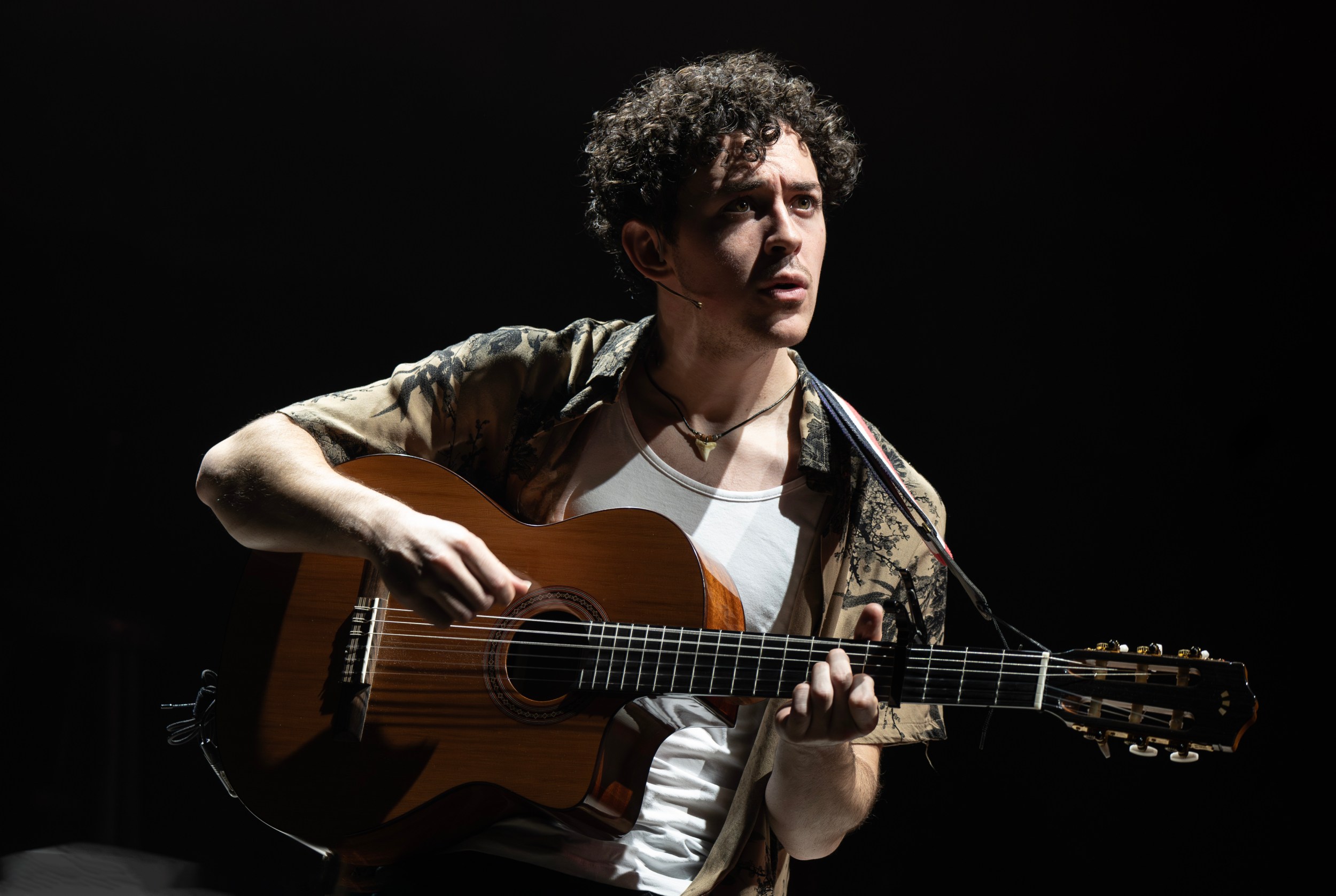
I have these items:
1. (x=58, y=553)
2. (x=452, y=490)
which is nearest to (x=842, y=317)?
(x=452, y=490)

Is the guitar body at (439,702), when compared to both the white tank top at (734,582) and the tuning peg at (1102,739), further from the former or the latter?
the tuning peg at (1102,739)

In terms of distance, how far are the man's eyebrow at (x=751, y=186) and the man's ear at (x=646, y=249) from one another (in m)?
0.18

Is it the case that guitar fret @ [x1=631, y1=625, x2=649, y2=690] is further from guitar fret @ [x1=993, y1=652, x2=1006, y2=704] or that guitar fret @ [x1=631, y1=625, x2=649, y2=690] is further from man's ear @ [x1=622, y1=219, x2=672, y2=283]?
man's ear @ [x1=622, y1=219, x2=672, y2=283]

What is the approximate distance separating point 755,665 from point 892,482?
49cm

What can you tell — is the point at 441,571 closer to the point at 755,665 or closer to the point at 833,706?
the point at 755,665

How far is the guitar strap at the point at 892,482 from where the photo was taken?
1687 mm

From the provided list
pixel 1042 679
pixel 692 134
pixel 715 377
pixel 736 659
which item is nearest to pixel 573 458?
pixel 715 377

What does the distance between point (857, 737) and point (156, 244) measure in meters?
1.99

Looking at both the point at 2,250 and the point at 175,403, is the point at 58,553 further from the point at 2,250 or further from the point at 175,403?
the point at 2,250

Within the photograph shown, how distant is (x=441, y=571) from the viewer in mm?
1412

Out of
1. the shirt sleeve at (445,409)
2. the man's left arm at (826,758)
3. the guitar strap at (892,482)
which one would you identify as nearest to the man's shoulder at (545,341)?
the shirt sleeve at (445,409)

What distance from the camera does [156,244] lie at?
2303 mm

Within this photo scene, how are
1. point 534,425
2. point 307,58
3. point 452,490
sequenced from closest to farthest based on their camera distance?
point 452,490
point 534,425
point 307,58

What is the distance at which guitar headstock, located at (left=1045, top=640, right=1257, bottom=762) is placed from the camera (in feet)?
4.31
